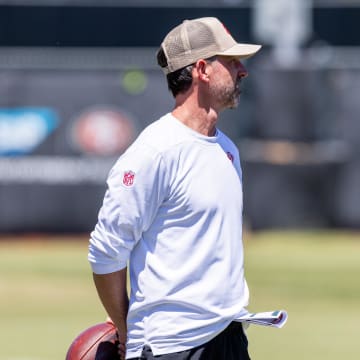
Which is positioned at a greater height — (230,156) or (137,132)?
(230,156)

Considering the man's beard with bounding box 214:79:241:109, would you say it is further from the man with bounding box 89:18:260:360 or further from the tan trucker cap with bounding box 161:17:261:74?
the tan trucker cap with bounding box 161:17:261:74

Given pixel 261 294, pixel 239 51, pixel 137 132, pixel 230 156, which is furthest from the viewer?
pixel 137 132

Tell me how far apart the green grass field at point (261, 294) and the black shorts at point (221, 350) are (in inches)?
178

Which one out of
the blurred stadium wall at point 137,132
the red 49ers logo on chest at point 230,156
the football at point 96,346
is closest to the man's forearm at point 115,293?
the football at point 96,346

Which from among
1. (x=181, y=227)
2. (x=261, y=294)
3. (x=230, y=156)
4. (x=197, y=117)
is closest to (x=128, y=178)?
(x=181, y=227)

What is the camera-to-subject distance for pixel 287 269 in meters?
14.6

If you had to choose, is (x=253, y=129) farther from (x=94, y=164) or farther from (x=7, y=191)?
(x=7, y=191)

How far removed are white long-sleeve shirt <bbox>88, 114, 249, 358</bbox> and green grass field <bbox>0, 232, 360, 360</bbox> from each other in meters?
4.74

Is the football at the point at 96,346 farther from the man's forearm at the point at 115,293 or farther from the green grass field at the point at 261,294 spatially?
the green grass field at the point at 261,294

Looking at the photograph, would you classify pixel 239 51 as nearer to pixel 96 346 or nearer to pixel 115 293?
pixel 115 293

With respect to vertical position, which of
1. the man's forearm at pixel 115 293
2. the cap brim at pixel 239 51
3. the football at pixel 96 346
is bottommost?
the football at pixel 96 346

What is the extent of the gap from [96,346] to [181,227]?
663 millimetres

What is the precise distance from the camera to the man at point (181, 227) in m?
4.50

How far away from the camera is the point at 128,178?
4.46 meters
